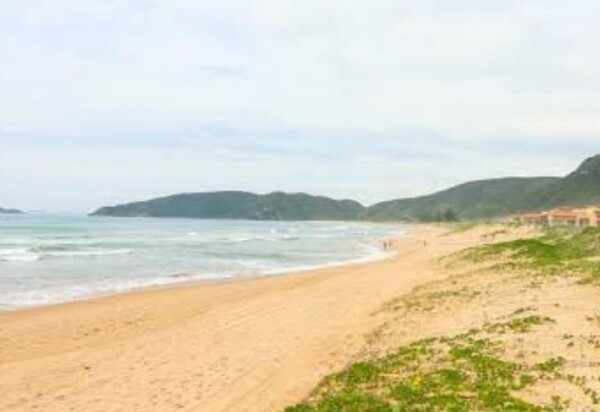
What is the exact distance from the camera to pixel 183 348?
56.6 feet

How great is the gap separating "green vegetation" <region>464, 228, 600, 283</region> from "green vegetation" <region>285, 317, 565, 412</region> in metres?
9.41

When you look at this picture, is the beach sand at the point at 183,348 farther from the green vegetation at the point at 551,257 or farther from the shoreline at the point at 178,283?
the green vegetation at the point at 551,257

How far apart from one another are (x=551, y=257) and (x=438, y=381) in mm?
21503

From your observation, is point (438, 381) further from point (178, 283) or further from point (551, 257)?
point (178, 283)

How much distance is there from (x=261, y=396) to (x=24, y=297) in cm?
1935

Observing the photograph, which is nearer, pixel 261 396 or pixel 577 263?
pixel 261 396

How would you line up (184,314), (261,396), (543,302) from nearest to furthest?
(261,396)
(543,302)
(184,314)

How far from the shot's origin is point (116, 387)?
44.8ft

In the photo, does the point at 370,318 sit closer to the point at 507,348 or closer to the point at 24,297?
the point at 507,348

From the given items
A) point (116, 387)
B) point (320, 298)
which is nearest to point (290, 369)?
point (116, 387)

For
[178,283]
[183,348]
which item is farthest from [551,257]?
[183,348]

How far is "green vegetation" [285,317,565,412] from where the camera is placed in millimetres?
10336

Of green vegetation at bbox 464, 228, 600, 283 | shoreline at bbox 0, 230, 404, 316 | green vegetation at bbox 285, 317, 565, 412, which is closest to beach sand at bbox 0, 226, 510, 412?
shoreline at bbox 0, 230, 404, 316

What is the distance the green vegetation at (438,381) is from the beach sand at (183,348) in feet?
3.31
